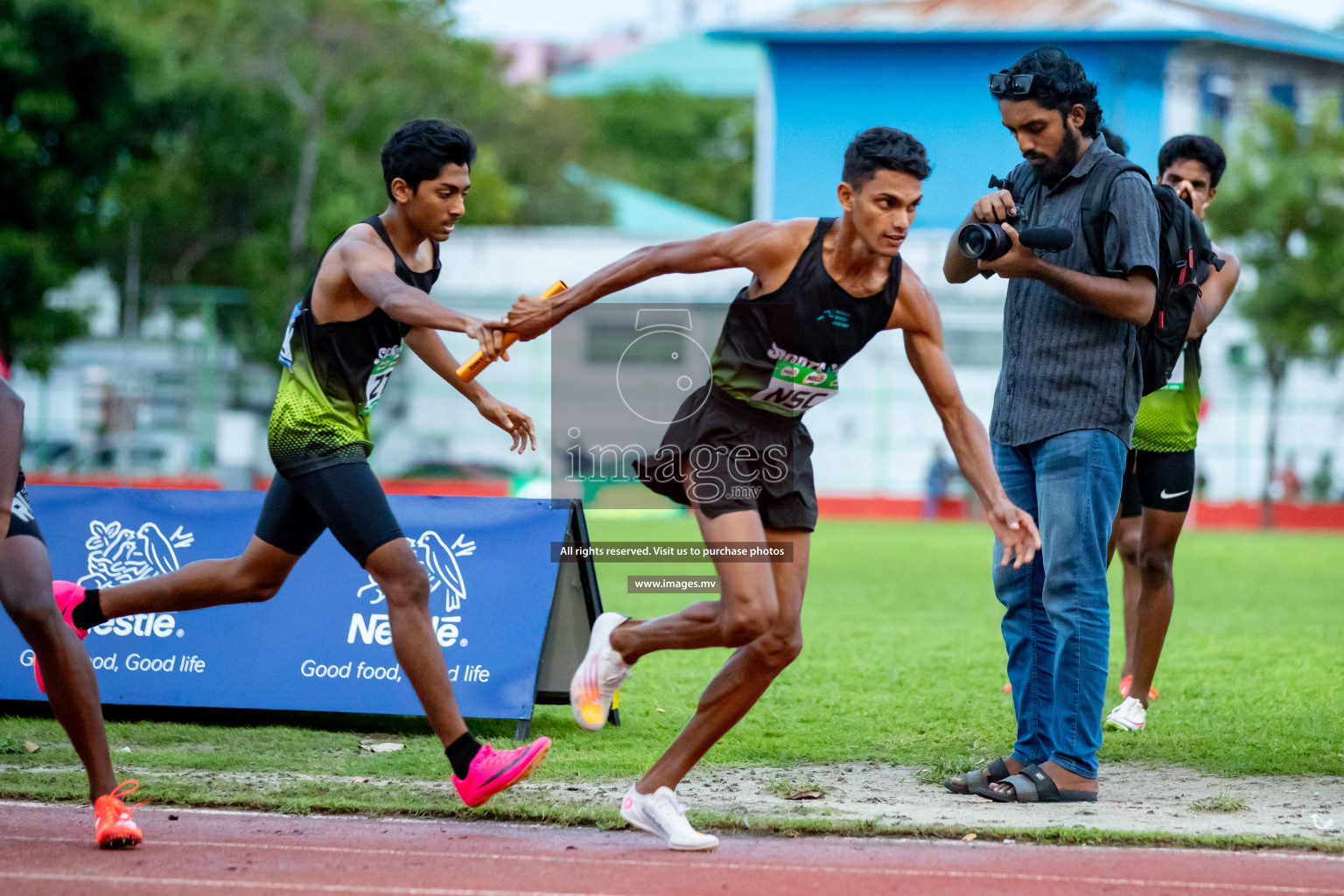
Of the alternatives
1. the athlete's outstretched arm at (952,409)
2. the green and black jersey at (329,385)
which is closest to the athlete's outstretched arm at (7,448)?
the green and black jersey at (329,385)

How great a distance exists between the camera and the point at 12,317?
82.8 feet

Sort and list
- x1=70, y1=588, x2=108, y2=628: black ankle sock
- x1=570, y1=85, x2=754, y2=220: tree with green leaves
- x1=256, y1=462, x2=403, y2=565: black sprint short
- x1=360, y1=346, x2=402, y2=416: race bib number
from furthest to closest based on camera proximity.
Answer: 1. x1=570, y1=85, x2=754, y2=220: tree with green leaves
2. x1=70, y1=588, x2=108, y2=628: black ankle sock
3. x1=360, y1=346, x2=402, y2=416: race bib number
4. x1=256, y1=462, x2=403, y2=565: black sprint short

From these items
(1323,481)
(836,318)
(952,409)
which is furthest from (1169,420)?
(1323,481)

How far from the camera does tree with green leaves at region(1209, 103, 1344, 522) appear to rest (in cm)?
2841

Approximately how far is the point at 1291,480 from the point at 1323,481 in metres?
0.66

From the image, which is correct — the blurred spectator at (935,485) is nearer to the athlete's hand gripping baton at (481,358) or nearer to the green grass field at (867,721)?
the green grass field at (867,721)

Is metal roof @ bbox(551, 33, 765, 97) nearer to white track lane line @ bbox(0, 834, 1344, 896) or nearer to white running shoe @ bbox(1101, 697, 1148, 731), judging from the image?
white running shoe @ bbox(1101, 697, 1148, 731)

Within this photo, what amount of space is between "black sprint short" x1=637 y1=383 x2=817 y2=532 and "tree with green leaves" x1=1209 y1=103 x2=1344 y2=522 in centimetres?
2595

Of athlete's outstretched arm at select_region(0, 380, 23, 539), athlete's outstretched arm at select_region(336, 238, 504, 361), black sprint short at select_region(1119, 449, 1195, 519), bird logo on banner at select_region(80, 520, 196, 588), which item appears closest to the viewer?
athlete's outstretched arm at select_region(0, 380, 23, 539)

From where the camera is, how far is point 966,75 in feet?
111

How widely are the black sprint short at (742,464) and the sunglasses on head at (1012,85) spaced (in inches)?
62.0

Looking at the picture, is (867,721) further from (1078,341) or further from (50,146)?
(50,146)

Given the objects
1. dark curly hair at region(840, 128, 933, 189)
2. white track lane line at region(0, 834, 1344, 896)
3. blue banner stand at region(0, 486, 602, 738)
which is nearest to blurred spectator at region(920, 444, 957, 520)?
blue banner stand at region(0, 486, 602, 738)

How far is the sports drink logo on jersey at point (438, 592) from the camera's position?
6715 millimetres
